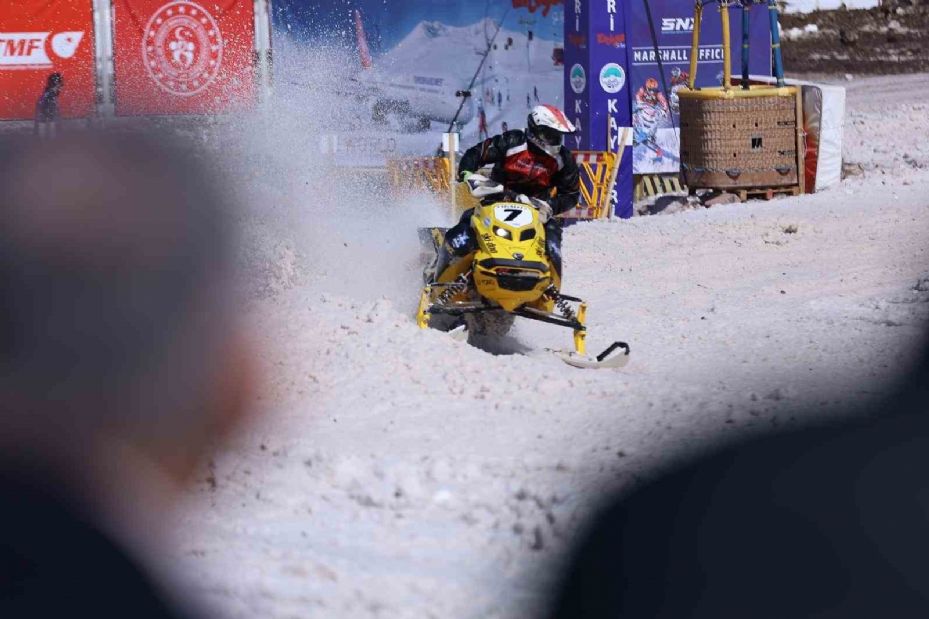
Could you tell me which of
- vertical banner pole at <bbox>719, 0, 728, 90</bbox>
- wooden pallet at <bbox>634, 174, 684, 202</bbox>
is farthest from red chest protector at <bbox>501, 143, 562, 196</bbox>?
wooden pallet at <bbox>634, 174, 684, 202</bbox>

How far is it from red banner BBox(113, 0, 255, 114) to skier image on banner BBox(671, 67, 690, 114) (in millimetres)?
6442

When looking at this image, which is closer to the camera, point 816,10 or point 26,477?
point 26,477

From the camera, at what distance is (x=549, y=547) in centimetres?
455

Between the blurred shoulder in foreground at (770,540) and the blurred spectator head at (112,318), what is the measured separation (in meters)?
2.25

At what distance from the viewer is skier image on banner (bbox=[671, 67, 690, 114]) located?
62.0ft

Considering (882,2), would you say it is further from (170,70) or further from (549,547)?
(549,547)

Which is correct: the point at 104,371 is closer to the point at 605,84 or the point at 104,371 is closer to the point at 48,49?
the point at 605,84

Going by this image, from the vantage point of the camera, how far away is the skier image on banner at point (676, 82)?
18906 millimetres

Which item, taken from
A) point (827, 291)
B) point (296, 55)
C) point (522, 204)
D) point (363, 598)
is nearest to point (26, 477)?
point (363, 598)

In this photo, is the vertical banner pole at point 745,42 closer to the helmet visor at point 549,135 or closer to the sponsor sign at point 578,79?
the sponsor sign at point 578,79

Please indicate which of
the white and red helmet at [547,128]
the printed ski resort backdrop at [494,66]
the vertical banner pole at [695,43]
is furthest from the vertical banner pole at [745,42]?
the white and red helmet at [547,128]

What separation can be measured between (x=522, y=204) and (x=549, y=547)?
4.34 m

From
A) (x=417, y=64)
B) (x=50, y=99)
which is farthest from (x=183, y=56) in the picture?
(x=417, y=64)

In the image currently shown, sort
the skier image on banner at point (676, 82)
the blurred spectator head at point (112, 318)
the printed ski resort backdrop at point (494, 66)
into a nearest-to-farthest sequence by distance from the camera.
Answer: the blurred spectator head at point (112, 318), the printed ski resort backdrop at point (494, 66), the skier image on banner at point (676, 82)
